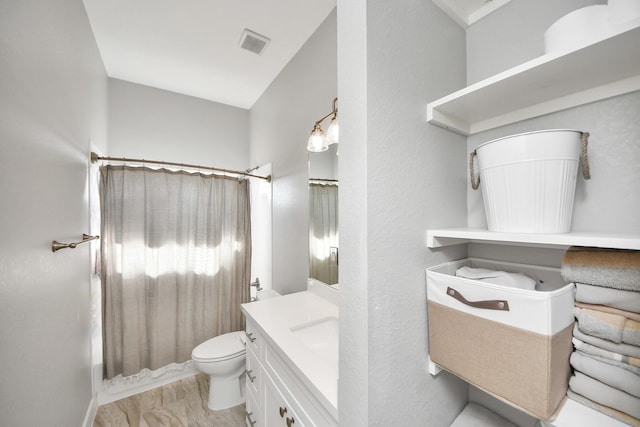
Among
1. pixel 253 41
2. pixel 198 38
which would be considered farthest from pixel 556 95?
pixel 198 38

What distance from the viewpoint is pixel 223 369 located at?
1885 millimetres

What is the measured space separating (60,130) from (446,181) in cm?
184

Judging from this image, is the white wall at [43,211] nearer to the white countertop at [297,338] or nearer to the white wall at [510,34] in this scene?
the white countertop at [297,338]

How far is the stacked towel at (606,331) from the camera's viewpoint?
1.74 feet

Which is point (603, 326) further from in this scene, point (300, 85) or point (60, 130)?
point (60, 130)

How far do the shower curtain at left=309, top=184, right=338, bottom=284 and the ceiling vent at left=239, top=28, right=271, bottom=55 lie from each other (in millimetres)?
1157

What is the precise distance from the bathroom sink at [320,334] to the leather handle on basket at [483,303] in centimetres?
72

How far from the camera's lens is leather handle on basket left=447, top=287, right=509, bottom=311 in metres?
0.60

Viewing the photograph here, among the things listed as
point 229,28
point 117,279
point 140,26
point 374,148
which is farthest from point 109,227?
point 374,148

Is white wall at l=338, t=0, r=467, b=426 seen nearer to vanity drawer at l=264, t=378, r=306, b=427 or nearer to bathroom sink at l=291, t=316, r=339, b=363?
vanity drawer at l=264, t=378, r=306, b=427

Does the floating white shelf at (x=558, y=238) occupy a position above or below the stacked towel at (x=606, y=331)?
above

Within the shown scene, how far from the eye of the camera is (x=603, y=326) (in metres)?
0.56

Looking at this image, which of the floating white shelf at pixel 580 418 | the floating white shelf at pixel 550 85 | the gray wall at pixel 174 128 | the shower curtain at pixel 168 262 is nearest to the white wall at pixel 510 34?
the floating white shelf at pixel 550 85

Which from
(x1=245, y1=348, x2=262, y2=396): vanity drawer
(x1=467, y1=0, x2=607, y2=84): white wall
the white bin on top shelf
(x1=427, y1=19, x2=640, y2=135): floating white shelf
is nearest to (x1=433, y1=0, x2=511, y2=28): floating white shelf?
(x1=467, y1=0, x2=607, y2=84): white wall
